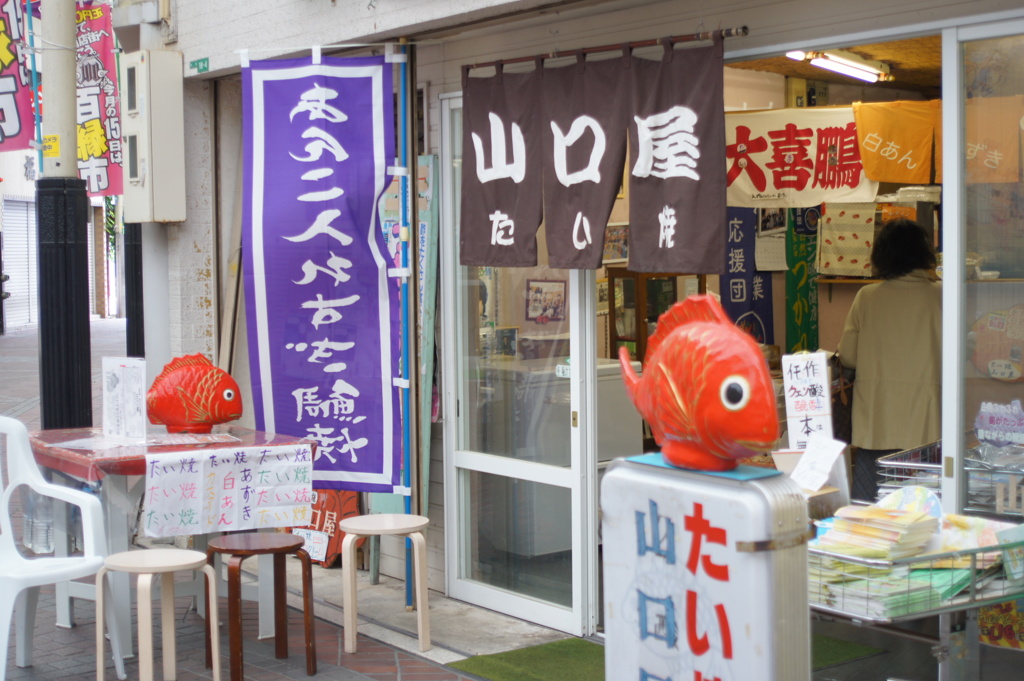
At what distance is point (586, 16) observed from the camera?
19.7ft

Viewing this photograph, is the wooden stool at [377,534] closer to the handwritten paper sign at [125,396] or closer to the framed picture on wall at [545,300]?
the handwritten paper sign at [125,396]

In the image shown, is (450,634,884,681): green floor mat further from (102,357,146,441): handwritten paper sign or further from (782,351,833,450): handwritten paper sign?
(102,357,146,441): handwritten paper sign

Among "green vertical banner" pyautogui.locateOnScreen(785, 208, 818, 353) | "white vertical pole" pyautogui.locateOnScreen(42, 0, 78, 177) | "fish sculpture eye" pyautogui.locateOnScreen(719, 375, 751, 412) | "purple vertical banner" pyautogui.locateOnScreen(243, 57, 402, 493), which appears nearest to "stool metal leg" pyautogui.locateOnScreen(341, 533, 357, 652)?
"purple vertical banner" pyautogui.locateOnScreen(243, 57, 402, 493)

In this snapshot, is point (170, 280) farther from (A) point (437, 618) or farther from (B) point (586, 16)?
(B) point (586, 16)

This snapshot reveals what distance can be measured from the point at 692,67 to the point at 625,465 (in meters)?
2.53

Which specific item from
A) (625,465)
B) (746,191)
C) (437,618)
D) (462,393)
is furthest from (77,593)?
(746,191)

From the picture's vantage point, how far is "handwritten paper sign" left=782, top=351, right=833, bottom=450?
4.49 meters

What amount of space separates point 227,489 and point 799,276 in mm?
5840

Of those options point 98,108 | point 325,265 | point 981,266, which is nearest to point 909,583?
point 981,266

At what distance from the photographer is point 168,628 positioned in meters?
5.14

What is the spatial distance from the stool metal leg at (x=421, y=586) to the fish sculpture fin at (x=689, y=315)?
2817 millimetres

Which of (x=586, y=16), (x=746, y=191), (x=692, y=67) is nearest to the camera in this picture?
(x=692, y=67)

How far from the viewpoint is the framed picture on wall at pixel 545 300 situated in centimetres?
633

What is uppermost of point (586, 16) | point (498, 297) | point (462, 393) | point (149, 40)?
point (149, 40)
